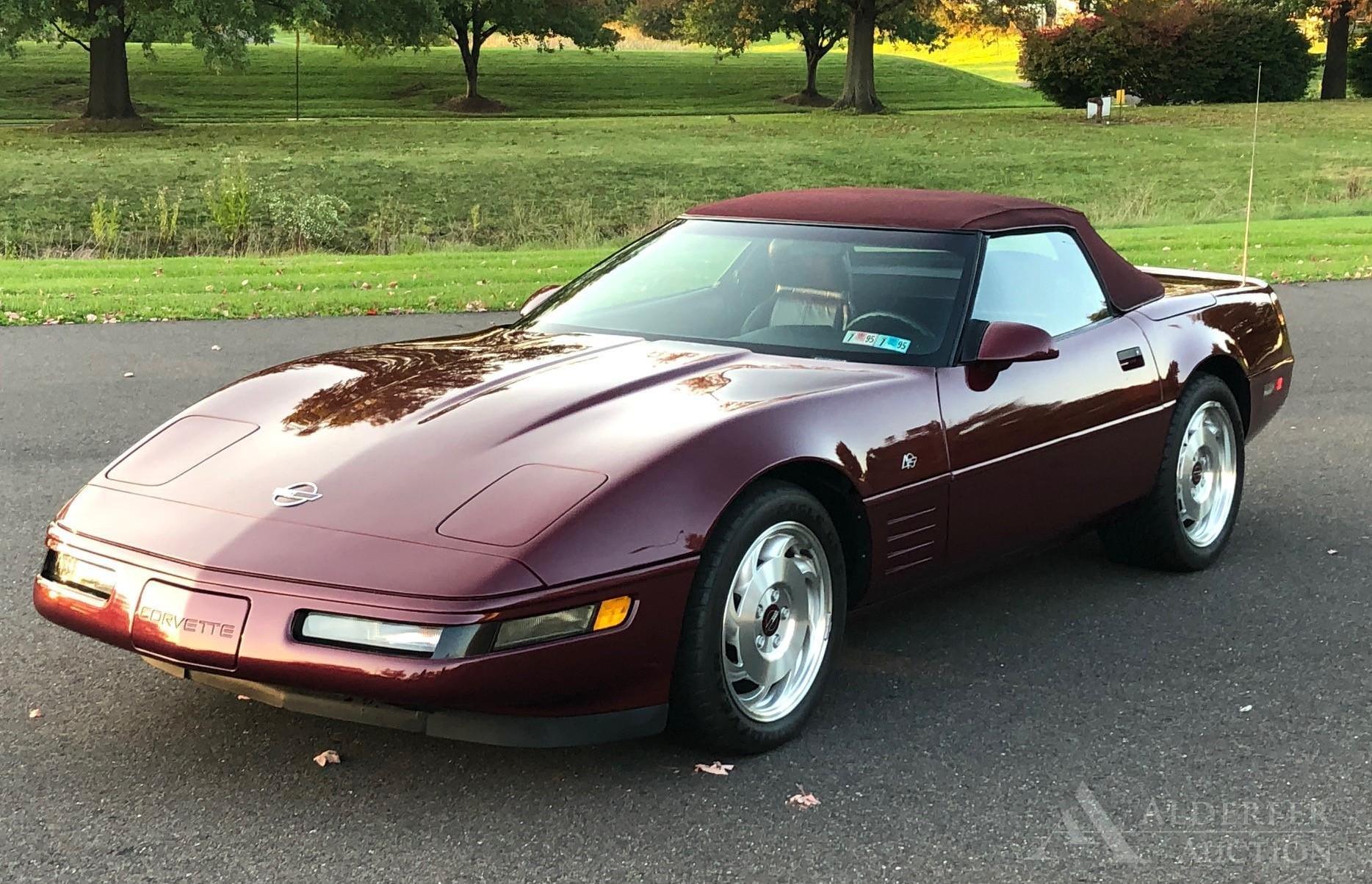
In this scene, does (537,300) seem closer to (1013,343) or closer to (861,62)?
(1013,343)

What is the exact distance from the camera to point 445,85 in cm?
5478

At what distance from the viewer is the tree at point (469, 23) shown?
36.4m

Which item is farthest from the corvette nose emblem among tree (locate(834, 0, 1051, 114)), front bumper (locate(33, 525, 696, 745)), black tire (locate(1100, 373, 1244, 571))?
tree (locate(834, 0, 1051, 114))

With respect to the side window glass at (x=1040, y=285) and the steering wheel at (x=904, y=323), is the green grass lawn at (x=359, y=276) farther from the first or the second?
the steering wheel at (x=904, y=323)

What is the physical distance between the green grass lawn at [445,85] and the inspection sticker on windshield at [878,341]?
39.8 m

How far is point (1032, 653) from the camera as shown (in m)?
4.74

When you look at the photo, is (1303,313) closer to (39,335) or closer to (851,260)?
(851,260)

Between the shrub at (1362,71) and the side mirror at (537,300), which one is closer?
the side mirror at (537,300)

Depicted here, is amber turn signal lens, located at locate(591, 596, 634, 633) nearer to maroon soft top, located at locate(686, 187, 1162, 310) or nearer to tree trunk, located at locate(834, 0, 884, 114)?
maroon soft top, located at locate(686, 187, 1162, 310)

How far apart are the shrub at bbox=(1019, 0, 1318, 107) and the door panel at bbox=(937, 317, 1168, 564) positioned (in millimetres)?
48368

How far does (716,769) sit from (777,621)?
0.42m

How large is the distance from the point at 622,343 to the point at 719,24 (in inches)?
1902

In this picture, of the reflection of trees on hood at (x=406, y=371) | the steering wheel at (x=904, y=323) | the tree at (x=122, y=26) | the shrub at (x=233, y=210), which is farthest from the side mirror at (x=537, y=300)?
the tree at (x=122, y=26)

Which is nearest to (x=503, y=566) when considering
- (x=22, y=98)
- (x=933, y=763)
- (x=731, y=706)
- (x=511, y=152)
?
(x=731, y=706)
